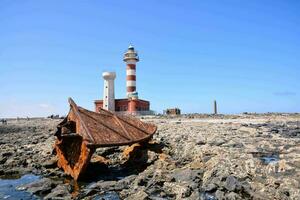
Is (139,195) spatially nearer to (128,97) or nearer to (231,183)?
(231,183)

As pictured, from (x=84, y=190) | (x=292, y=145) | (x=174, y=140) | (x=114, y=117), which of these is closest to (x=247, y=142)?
(x=292, y=145)

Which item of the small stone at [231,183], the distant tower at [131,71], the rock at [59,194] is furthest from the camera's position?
the distant tower at [131,71]

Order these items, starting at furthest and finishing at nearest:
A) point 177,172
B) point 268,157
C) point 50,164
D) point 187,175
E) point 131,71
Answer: point 131,71 < point 50,164 < point 268,157 < point 177,172 < point 187,175

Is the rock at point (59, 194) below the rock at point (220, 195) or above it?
below

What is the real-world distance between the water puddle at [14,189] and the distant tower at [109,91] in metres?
35.5

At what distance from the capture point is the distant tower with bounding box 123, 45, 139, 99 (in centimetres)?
4784

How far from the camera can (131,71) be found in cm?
4919

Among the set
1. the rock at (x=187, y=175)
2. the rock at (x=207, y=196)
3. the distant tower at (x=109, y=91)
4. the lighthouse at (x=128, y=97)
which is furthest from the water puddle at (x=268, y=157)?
the distant tower at (x=109, y=91)

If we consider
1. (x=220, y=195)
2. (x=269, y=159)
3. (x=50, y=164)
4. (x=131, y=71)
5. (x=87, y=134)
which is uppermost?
(x=131, y=71)

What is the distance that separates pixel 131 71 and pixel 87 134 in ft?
132

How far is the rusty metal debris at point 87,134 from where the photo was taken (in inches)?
362

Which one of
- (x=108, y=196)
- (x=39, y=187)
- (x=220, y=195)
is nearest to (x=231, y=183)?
(x=220, y=195)

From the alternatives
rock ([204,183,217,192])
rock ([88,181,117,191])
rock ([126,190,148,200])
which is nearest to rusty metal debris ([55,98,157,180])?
rock ([88,181,117,191])

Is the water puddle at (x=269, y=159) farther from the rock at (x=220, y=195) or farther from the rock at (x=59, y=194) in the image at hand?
the rock at (x=59, y=194)
